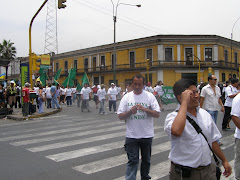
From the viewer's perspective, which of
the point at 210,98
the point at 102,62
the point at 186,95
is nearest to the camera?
the point at 186,95

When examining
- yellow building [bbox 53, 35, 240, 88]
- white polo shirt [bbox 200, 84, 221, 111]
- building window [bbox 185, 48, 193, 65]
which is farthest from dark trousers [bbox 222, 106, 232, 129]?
building window [bbox 185, 48, 193, 65]

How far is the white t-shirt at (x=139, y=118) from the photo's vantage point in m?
3.91

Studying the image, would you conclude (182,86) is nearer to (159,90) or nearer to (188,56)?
(159,90)

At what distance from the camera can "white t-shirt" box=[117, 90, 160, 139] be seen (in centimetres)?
391

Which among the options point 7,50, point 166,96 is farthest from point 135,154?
point 7,50

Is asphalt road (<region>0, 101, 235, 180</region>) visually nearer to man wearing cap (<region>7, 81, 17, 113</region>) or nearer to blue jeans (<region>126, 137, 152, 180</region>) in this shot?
blue jeans (<region>126, 137, 152, 180</region>)

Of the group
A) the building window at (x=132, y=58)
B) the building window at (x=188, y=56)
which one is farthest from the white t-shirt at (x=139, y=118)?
the building window at (x=132, y=58)

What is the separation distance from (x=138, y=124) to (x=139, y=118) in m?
0.09

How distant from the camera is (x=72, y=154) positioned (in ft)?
20.1

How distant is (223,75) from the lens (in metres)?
38.6

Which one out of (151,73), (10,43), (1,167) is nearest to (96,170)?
(1,167)

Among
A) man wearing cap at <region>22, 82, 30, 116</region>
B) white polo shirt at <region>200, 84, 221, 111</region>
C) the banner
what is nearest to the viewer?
white polo shirt at <region>200, 84, 221, 111</region>

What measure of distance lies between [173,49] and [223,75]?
8.80m

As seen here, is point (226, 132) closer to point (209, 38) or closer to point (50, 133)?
point (50, 133)
